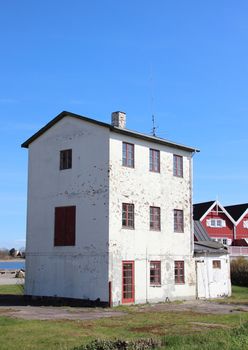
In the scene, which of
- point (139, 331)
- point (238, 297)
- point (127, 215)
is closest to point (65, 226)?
point (127, 215)

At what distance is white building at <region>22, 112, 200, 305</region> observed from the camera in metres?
26.8

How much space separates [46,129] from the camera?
30266mm

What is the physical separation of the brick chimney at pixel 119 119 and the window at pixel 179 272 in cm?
880

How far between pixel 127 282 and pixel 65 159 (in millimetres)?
7688

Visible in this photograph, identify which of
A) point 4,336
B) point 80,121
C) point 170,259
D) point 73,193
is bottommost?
point 4,336

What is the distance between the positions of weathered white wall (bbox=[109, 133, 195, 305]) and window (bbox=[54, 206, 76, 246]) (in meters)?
2.60

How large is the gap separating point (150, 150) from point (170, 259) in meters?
6.49

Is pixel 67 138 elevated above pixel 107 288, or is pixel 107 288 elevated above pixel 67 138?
pixel 67 138

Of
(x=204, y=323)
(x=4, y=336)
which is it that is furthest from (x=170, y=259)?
(x=4, y=336)

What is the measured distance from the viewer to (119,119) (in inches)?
1160

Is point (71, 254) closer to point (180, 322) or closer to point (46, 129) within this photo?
point (46, 129)

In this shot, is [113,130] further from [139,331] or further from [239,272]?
[239,272]

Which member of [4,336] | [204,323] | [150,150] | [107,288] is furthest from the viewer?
[150,150]

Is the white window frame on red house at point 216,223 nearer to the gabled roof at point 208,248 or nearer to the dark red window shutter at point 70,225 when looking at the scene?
the gabled roof at point 208,248
